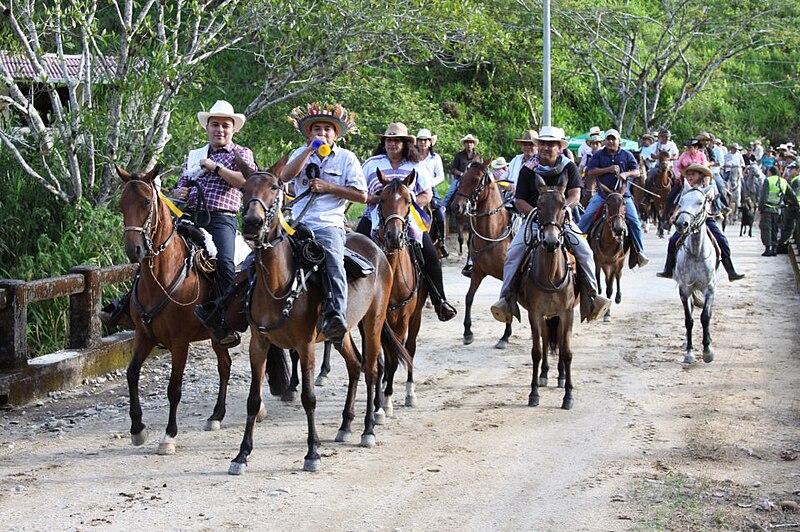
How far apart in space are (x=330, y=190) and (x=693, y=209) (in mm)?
5870

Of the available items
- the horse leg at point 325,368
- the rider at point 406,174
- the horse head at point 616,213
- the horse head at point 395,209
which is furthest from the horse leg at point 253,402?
the horse head at point 616,213

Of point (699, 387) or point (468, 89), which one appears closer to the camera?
point (699, 387)

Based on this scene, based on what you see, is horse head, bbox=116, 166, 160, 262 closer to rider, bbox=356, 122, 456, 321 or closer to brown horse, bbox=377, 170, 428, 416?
brown horse, bbox=377, 170, 428, 416

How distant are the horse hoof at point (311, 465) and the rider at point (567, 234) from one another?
3.73 metres

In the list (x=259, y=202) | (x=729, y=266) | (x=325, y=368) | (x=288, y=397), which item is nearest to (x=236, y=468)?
(x=259, y=202)

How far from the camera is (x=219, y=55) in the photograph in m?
21.4

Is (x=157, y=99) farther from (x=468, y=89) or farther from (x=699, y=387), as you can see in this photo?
(x=468, y=89)

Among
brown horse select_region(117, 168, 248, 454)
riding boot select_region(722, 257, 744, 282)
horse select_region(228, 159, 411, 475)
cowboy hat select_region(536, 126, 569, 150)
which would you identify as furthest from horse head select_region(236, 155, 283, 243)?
riding boot select_region(722, 257, 744, 282)

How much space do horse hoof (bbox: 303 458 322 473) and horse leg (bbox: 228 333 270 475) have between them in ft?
1.45

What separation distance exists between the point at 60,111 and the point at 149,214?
5706 millimetres

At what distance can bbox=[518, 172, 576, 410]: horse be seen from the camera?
1066cm

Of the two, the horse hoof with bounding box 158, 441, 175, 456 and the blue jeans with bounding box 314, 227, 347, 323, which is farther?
the horse hoof with bounding box 158, 441, 175, 456

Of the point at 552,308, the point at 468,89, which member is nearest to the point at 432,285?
the point at 552,308

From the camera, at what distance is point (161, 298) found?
9195 millimetres
